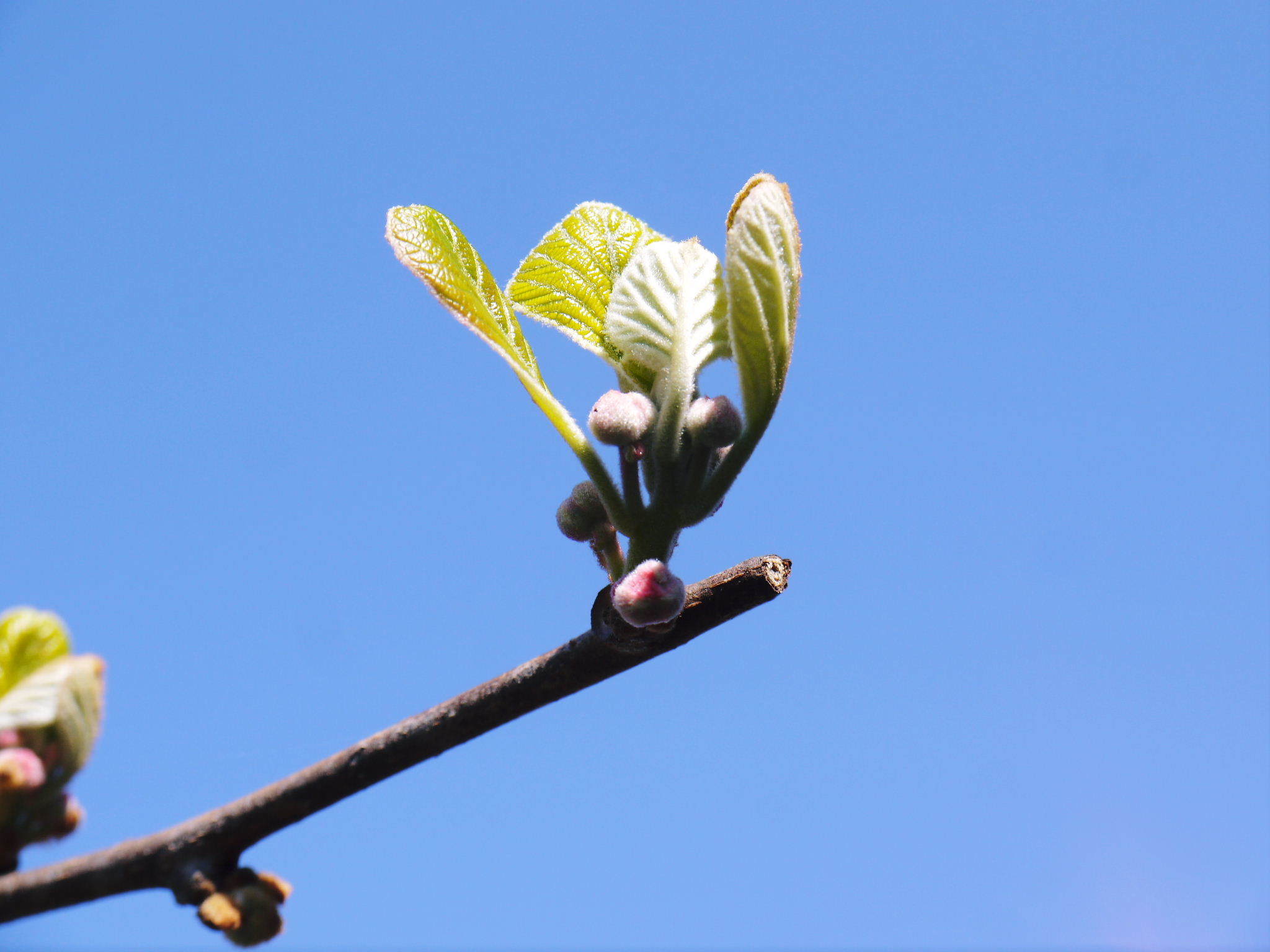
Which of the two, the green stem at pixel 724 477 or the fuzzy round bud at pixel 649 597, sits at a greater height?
the green stem at pixel 724 477

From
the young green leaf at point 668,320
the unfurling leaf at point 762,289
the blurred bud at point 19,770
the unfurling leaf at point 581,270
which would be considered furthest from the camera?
the unfurling leaf at point 581,270

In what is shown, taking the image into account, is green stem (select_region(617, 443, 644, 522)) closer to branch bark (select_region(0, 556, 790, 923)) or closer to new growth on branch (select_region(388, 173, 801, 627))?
new growth on branch (select_region(388, 173, 801, 627))

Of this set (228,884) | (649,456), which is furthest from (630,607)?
(228,884)

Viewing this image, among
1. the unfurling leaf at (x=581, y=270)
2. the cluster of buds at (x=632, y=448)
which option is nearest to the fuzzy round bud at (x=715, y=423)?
the cluster of buds at (x=632, y=448)

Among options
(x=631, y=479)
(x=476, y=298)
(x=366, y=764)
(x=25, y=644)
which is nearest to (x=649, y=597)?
(x=631, y=479)

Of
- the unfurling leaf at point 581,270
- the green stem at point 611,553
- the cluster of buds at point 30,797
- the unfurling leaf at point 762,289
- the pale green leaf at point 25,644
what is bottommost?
the cluster of buds at point 30,797

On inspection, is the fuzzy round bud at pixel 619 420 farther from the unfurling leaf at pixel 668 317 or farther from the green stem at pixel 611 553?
the green stem at pixel 611 553

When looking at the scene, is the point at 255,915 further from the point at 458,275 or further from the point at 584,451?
the point at 458,275
